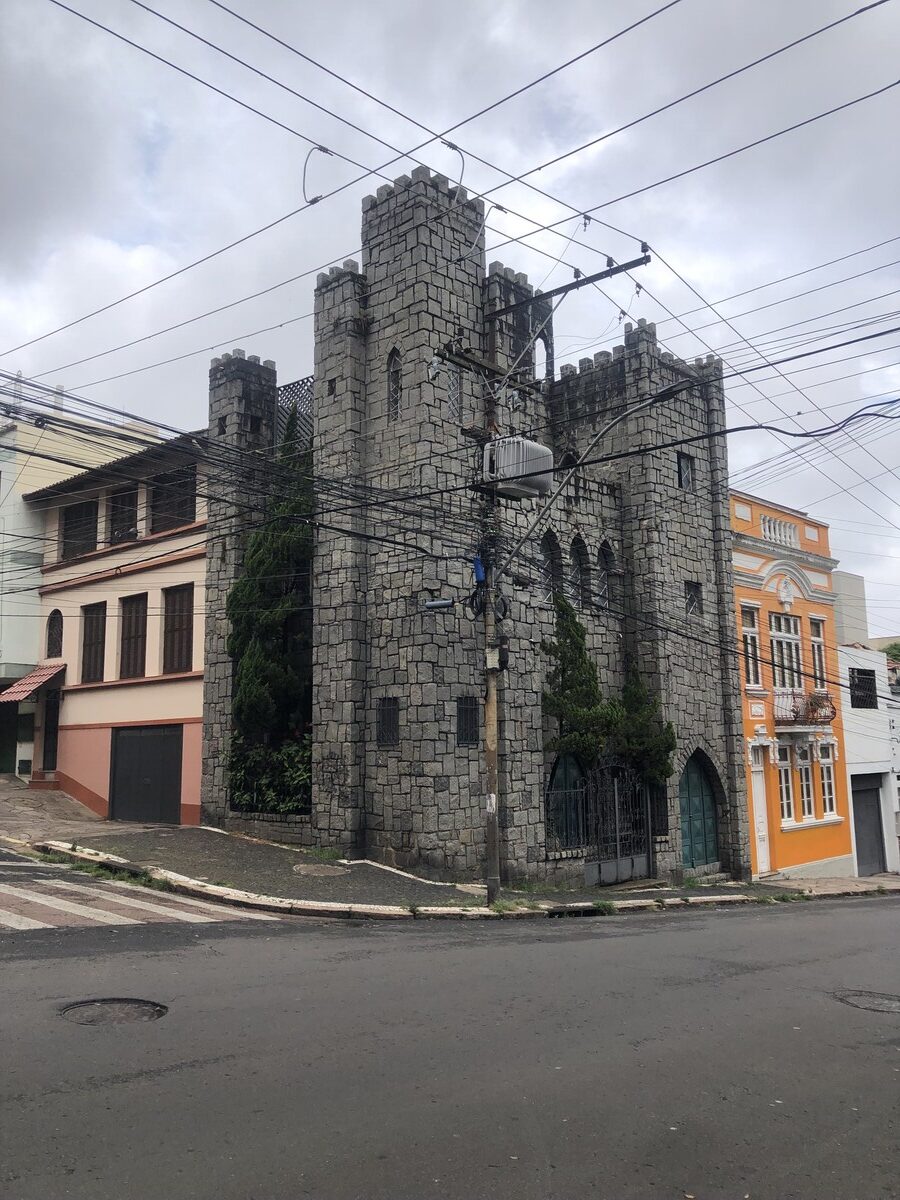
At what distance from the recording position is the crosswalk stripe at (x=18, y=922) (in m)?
11.3

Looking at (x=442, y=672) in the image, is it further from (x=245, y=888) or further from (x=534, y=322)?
(x=534, y=322)

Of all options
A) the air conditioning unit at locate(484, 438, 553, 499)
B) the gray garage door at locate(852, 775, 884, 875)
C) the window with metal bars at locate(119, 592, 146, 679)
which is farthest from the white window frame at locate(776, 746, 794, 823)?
the window with metal bars at locate(119, 592, 146, 679)

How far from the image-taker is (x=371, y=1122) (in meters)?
5.40

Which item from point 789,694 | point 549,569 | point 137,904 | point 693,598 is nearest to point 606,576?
point 549,569

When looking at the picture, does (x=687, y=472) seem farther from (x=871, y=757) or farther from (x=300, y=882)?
(x=300, y=882)

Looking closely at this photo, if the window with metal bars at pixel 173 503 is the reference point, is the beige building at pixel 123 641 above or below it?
below

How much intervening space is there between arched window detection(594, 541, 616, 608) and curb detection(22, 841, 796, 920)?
699 centimetres

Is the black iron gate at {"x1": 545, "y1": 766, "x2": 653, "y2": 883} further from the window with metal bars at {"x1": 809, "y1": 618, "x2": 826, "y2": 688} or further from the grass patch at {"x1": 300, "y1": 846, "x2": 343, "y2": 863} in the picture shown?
the window with metal bars at {"x1": 809, "y1": 618, "x2": 826, "y2": 688}

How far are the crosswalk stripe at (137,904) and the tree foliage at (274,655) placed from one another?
5201mm

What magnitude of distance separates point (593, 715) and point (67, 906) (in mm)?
10551

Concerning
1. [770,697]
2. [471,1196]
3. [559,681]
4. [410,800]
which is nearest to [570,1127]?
[471,1196]

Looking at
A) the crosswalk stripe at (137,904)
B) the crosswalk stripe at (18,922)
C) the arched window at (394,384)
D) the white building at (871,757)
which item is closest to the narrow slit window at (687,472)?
the arched window at (394,384)

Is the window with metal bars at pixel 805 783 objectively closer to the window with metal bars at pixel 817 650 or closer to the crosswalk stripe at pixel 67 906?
the window with metal bars at pixel 817 650

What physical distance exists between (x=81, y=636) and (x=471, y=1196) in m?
Result: 23.8
